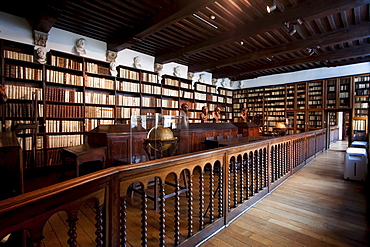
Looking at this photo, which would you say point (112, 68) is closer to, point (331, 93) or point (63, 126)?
point (63, 126)

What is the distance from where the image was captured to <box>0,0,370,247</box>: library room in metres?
1.45

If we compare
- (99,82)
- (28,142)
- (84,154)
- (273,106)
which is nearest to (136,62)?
(99,82)

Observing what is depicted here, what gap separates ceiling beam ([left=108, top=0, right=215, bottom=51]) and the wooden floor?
10.9 ft

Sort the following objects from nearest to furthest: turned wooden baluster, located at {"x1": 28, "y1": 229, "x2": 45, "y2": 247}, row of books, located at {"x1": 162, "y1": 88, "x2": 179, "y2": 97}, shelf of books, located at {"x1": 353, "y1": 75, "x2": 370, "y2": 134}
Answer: turned wooden baluster, located at {"x1": 28, "y1": 229, "x2": 45, "y2": 247}, row of books, located at {"x1": 162, "y1": 88, "x2": 179, "y2": 97}, shelf of books, located at {"x1": 353, "y1": 75, "x2": 370, "y2": 134}

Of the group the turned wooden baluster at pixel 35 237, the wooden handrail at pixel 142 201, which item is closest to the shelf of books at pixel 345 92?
the wooden handrail at pixel 142 201

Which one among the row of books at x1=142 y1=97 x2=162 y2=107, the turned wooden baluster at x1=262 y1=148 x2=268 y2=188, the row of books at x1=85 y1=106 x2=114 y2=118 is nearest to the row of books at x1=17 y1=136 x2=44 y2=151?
the row of books at x1=85 y1=106 x2=114 y2=118

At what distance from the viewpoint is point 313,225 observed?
2.04 meters

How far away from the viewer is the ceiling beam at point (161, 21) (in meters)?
3.34

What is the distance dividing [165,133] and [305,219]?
6.21ft

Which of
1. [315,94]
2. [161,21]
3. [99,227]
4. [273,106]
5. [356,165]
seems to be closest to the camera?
[99,227]

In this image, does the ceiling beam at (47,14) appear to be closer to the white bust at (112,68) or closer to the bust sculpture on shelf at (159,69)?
the white bust at (112,68)

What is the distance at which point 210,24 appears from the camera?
454cm

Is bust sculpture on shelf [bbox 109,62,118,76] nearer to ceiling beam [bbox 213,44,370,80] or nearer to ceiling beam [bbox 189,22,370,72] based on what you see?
ceiling beam [bbox 189,22,370,72]

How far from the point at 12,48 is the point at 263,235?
5651 mm
